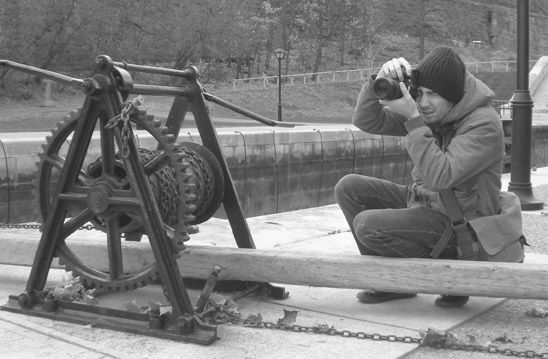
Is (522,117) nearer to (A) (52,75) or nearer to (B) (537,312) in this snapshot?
(B) (537,312)

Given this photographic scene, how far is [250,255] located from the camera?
177 inches

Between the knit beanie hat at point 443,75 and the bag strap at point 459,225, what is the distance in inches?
19.8

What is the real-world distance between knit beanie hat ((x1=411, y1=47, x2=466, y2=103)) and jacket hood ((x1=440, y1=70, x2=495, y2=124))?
0.11 feet

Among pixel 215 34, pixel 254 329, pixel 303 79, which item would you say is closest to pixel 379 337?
pixel 254 329

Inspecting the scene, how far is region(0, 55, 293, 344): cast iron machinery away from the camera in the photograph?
3.97m

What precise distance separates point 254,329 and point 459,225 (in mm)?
1172

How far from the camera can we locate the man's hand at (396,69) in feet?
13.8

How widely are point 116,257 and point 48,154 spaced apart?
2.35 feet

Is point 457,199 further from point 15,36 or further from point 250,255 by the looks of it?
point 15,36

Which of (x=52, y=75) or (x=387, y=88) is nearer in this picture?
(x=387, y=88)

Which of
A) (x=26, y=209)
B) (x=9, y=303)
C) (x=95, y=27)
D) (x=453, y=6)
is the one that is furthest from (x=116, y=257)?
(x=453, y=6)

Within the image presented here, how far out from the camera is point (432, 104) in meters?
4.26

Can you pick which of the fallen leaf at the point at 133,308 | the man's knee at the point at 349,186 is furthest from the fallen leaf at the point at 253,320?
the man's knee at the point at 349,186

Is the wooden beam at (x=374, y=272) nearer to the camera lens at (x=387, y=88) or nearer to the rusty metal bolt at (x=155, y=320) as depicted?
the rusty metal bolt at (x=155, y=320)
